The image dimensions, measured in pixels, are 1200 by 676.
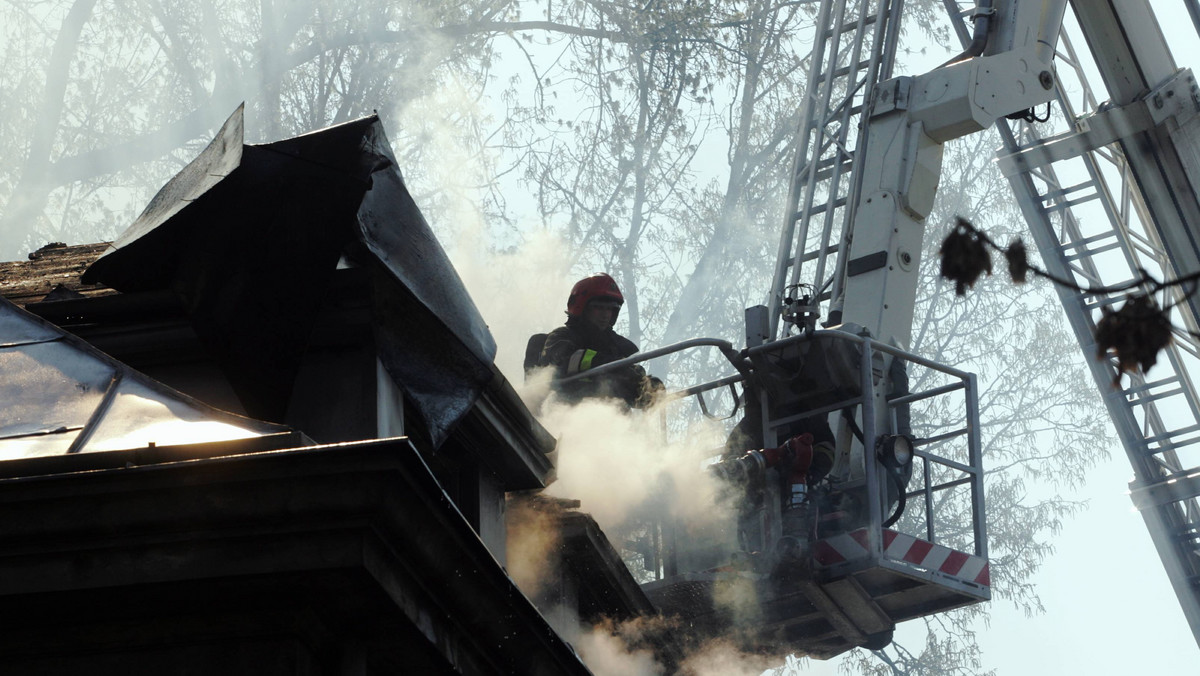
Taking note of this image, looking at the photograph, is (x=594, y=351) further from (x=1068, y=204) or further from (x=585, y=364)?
(x=1068, y=204)

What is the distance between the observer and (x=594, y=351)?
33.3 feet

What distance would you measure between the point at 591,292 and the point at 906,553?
260cm

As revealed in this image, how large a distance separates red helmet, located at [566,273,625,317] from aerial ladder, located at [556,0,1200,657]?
0.57m

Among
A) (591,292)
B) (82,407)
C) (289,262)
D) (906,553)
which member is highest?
(591,292)

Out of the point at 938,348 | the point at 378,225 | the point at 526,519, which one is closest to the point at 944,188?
the point at 938,348

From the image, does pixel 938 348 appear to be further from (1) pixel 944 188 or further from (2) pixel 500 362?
(2) pixel 500 362

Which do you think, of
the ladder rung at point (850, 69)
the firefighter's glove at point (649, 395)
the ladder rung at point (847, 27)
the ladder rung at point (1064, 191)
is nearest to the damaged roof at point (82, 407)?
the firefighter's glove at point (649, 395)

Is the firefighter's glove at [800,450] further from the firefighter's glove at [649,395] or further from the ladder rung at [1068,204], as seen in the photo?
the ladder rung at [1068,204]

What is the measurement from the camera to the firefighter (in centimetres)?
1014

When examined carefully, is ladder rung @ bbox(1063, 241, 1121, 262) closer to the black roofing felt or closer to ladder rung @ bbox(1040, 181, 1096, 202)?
ladder rung @ bbox(1040, 181, 1096, 202)

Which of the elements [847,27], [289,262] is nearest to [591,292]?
[847,27]

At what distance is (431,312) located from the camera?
643 centimetres

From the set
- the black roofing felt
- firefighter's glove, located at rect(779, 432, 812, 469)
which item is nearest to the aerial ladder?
firefighter's glove, located at rect(779, 432, 812, 469)

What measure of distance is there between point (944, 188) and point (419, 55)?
8428 millimetres
